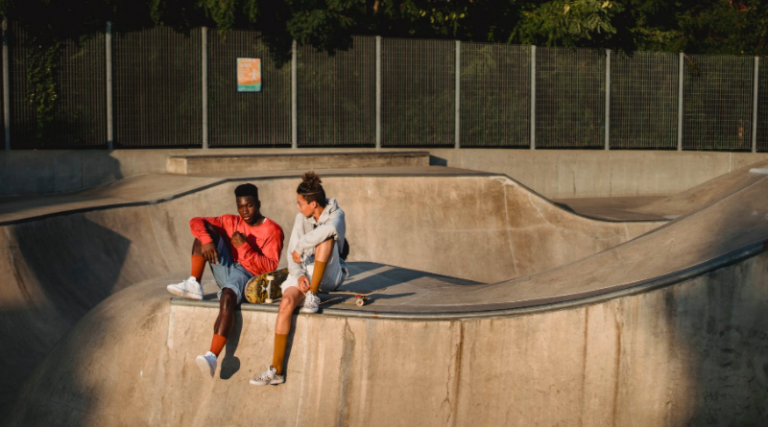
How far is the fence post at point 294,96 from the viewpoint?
53.4ft

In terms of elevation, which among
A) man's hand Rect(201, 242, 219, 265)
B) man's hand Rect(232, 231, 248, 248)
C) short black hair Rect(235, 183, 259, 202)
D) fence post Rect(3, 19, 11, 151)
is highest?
fence post Rect(3, 19, 11, 151)

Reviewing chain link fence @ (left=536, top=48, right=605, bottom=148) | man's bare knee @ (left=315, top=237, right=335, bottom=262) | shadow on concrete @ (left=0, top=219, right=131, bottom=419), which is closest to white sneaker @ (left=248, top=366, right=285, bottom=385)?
man's bare knee @ (left=315, top=237, right=335, bottom=262)

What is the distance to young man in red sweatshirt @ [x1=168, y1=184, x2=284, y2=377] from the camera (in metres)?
6.08

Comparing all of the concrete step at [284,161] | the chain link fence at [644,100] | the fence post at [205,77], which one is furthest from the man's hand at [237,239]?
the chain link fence at [644,100]

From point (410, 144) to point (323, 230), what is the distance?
38.3 ft

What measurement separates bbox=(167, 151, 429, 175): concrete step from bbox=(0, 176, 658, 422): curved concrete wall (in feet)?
7.06

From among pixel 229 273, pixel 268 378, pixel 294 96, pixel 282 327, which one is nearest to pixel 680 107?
pixel 294 96

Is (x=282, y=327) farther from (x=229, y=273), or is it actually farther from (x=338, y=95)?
(x=338, y=95)

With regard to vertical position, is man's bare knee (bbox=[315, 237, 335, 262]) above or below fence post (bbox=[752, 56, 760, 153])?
below

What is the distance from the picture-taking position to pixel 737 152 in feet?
66.9

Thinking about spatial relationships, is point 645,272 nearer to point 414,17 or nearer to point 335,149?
point 335,149

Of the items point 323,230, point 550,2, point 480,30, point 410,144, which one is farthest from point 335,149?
point 323,230

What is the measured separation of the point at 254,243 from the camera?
21.9 feet

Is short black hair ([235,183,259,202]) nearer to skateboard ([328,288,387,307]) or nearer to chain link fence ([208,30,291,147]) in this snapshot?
skateboard ([328,288,387,307])
